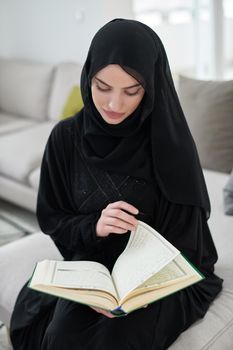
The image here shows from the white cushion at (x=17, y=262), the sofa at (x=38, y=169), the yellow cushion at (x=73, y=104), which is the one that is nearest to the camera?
the sofa at (x=38, y=169)

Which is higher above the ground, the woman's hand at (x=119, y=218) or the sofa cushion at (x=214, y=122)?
the woman's hand at (x=119, y=218)

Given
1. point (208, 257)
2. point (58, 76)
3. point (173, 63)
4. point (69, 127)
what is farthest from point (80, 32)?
point (208, 257)

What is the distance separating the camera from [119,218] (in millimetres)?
1229

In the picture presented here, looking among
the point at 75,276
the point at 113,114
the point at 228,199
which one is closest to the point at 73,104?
the point at 228,199

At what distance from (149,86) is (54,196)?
0.46 meters

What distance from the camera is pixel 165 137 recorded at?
1.29 metres

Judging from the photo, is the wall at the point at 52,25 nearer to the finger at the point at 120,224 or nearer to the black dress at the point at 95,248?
the black dress at the point at 95,248

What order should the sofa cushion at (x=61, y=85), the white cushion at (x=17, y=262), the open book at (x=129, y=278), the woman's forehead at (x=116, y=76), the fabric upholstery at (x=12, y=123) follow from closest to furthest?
the open book at (x=129, y=278)
the woman's forehead at (x=116, y=76)
the white cushion at (x=17, y=262)
the sofa cushion at (x=61, y=85)
the fabric upholstery at (x=12, y=123)

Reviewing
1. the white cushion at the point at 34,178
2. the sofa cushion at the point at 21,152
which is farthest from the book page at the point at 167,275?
the sofa cushion at the point at 21,152

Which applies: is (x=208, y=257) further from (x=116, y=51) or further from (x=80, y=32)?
(x=80, y=32)

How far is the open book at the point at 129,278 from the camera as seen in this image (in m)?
1.06

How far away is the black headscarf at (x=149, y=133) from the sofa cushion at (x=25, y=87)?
2492 mm

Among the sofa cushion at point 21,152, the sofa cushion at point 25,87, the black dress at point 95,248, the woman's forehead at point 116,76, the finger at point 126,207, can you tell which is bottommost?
the sofa cushion at point 21,152

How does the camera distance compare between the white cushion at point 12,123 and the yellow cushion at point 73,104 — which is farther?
the white cushion at point 12,123
